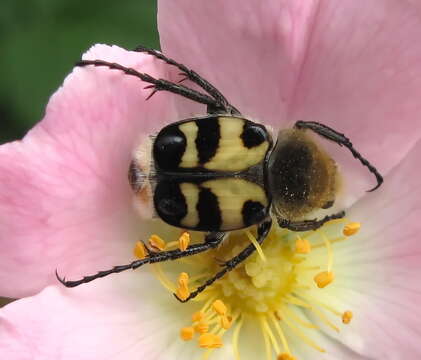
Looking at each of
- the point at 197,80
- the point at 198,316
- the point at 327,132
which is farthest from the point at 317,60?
the point at 198,316

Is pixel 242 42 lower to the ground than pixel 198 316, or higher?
higher

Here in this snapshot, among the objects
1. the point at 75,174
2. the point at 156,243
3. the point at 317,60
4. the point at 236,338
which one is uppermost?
the point at 317,60

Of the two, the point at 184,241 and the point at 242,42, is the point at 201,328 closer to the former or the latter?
the point at 184,241

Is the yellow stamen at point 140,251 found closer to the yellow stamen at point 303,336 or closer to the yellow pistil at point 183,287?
the yellow pistil at point 183,287

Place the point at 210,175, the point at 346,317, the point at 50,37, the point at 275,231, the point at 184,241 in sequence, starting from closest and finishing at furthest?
the point at 210,175 → the point at 184,241 → the point at 346,317 → the point at 275,231 → the point at 50,37

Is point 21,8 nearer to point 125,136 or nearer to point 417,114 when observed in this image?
point 125,136

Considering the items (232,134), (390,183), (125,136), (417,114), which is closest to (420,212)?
(390,183)
